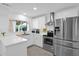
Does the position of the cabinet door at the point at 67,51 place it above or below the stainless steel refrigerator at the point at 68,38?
below

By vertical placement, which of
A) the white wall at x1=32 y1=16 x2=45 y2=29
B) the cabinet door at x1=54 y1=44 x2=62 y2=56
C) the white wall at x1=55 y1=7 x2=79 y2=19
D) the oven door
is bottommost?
the cabinet door at x1=54 y1=44 x2=62 y2=56

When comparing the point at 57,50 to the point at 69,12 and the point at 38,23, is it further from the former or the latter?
the point at 38,23

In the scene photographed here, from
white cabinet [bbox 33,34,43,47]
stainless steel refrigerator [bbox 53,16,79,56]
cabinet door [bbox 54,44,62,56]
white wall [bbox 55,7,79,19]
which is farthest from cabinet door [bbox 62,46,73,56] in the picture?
white cabinet [bbox 33,34,43,47]

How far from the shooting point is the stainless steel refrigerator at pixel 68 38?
118 inches

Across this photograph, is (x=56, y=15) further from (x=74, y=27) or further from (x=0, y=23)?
(x=0, y=23)

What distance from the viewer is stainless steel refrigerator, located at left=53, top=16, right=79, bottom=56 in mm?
3007

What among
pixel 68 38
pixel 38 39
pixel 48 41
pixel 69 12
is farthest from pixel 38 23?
pixel 68 38

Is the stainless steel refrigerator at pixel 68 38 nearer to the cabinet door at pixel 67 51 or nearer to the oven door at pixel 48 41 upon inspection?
the cabinet door at pixel 67 51

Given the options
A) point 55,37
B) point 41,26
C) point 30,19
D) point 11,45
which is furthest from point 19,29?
point 11,45

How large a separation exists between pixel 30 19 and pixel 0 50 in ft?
15.5

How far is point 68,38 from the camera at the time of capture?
10.4 ft

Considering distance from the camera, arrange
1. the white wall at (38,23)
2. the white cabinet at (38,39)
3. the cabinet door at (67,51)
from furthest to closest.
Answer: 1. the white wall at (38,23)
2. the white cabinet at (38,39)
3. the cabinet door at (67,51)

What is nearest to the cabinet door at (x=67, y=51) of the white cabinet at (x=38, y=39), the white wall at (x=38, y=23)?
the white cabinet at (x=38, y=39)

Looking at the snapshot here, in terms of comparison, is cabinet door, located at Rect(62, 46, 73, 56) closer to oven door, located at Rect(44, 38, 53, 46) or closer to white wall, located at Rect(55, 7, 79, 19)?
oven door, located at Rect(44, 38, 53, 46)
